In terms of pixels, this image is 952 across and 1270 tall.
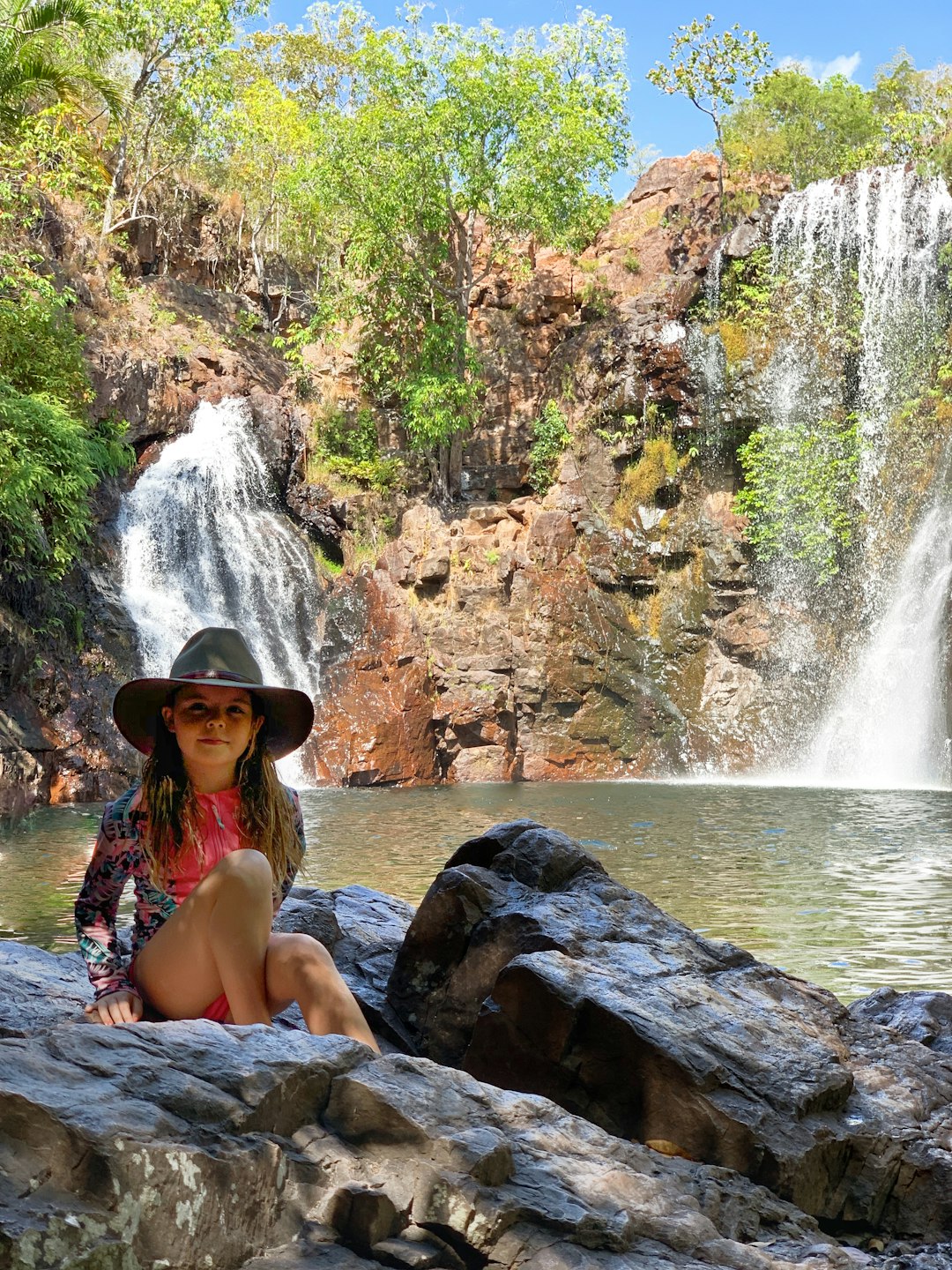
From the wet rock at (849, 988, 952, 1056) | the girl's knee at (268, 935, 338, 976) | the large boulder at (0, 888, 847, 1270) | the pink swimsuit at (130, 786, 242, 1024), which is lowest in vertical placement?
the wet rock at (849, 988, 952, 1056)

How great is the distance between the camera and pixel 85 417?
20.3 metres

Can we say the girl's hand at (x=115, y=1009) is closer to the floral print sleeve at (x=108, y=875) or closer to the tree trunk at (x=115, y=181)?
the floral print sleeve at (x=108, y=875)

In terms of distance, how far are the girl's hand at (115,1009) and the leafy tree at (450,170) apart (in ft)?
69.1

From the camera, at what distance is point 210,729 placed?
3504 millimetres

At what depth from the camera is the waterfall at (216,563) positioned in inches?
808

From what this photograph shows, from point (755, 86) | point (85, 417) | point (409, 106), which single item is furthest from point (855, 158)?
point (85, 417)

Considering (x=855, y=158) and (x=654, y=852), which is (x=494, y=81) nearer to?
(x=855, y=158)

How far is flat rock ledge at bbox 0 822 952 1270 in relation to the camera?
209 cm

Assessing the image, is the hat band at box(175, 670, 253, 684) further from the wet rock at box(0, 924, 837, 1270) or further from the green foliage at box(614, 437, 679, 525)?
the green foliage at box(614, 437, 679, 525)

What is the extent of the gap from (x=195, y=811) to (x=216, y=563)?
18.5m

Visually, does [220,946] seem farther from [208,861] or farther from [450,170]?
[450,170]

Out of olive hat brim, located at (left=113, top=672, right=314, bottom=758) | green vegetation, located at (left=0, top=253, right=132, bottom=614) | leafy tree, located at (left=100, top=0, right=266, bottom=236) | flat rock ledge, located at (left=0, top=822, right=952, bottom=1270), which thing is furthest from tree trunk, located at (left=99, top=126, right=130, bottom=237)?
olive hat brim, located at (left=113, top=672, right=314, bottom=758)

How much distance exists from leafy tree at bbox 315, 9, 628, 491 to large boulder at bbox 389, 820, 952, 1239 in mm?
20002

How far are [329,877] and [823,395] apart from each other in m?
16.6
